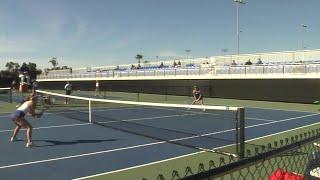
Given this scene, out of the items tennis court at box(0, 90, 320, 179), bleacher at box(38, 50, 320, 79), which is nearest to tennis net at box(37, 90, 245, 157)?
tennis court at box(0, 90, 320, 179)

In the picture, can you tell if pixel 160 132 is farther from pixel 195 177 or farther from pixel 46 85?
pixel 46 85

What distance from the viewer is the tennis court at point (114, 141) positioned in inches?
414

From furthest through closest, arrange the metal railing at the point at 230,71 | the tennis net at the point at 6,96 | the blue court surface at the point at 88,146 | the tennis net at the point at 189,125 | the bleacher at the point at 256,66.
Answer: the bleacher at the point at 256,66 < the metal railing at the point at 230,71 < the tennis net at the point at 6,96 < the tennis net at the point at 189,125 < the blue court surface at the point at 88,146

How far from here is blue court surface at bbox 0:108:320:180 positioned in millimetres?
10328

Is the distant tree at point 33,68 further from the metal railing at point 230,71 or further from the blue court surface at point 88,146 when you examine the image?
the blue court surface at point 88,146

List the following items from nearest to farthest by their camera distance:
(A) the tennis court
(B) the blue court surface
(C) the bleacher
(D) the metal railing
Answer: (B) the blue court surface, (A) the tennis court, (D) the metal railing, (C) the bleacher

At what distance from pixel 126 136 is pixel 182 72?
29.9 m

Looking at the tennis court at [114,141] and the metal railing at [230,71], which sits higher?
the metal railing at [230,71]

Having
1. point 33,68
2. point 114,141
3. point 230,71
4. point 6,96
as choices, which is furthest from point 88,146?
point 33,68

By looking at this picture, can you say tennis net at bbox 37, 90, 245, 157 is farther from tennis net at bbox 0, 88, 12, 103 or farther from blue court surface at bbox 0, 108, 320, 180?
tennis net at bbox 0, 88, 12, 103

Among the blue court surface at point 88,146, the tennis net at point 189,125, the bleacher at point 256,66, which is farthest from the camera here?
the bleacher at point 256,66

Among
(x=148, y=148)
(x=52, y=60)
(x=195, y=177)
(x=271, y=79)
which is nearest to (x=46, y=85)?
(x=271, y=79)

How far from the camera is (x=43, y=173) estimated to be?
984cm

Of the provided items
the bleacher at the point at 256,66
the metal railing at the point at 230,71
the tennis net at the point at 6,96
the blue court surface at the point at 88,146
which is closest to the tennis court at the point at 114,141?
the blue court surface at the point at 88,146
